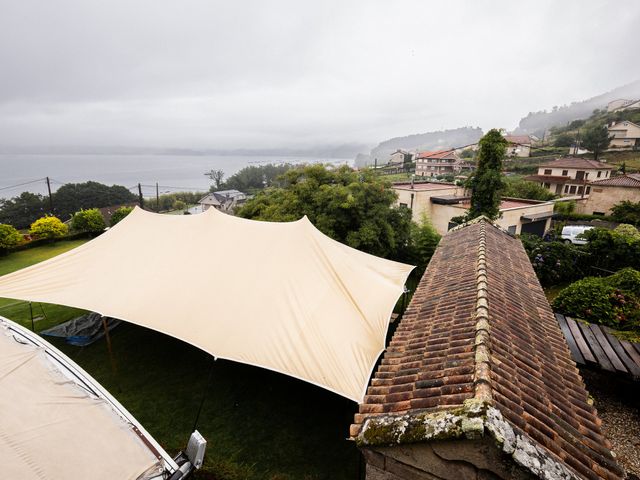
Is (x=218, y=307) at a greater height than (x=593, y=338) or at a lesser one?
greater

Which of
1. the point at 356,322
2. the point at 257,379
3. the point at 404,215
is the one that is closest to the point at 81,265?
the point at 257,379

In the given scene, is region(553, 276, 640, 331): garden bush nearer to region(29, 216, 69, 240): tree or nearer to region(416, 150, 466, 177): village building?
region(29, 216, 69, 240): tree

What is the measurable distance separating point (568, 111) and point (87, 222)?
A: 170691mm

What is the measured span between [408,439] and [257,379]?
15.8 feet

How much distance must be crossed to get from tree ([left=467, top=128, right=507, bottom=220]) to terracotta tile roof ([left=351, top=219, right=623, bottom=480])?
816 centimetres

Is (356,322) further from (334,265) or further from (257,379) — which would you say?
(257,379)

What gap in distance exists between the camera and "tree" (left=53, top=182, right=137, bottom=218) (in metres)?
34.8

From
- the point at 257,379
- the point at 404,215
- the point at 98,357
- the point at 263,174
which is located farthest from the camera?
the point at 263,174

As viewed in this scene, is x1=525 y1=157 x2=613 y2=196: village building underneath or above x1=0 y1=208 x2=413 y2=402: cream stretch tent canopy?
above

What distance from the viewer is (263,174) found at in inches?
2931

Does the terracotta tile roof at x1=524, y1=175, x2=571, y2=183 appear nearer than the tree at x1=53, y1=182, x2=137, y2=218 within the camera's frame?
Yes

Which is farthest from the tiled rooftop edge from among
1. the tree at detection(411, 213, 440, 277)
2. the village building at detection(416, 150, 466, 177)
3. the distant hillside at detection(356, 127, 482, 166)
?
the distant hillside at detection(356, 127, 482, 166)

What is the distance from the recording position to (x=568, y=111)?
13150 centimetres

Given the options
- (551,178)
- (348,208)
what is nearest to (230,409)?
(348,208)
